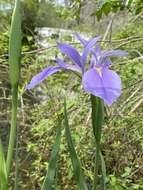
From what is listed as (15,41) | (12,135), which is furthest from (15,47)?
(12,135)

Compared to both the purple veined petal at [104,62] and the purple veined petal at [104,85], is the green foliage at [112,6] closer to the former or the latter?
the purple veined petal at [104,62]

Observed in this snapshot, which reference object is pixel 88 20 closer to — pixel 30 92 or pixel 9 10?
pixel 9 10

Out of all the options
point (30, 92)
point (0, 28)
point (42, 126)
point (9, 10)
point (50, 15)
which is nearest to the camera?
point (42, 126)

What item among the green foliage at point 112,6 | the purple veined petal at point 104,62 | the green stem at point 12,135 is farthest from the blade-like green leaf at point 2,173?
the green foliage at point 112,6

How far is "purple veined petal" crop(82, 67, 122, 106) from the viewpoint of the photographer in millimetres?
628

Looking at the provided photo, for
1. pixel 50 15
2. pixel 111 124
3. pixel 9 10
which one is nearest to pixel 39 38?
pixel 9 10

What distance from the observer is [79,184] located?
0.79 m

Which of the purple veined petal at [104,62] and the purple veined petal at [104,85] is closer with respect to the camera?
the purple veined petal at [104,85]

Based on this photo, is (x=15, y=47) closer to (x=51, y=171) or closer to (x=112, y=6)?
(x=51, y=171)

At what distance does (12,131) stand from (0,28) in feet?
8.92

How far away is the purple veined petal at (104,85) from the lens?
2.06 ft

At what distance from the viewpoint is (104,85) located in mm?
646

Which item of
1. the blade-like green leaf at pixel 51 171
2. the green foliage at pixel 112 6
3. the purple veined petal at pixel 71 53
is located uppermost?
the green foliage at pixel 112 6

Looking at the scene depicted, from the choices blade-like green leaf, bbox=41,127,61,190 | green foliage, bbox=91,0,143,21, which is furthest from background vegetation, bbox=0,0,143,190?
blade-like green leaf, bbox=41,127,61,190
